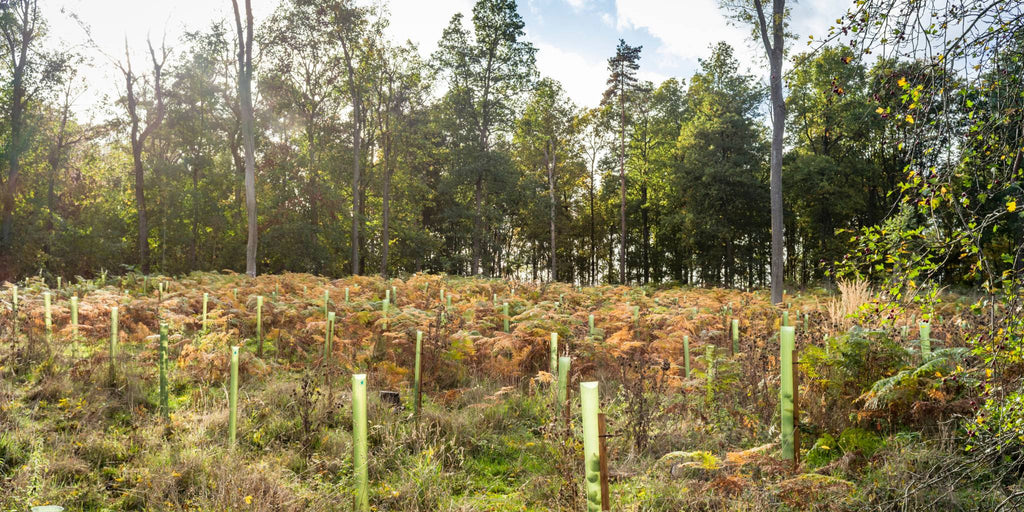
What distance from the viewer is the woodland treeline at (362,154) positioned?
22.3 meters

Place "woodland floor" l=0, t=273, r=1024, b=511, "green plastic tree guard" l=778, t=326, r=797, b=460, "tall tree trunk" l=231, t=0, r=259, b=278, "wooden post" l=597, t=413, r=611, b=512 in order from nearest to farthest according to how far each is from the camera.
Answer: "wooden post" l=597, t=413, r=611, b=512, "woodland floor" l=0, t=273, r=1024, b=511, "green plastic tree guard" l=778, t=326, r=797, b=460, "tall tree trunk" l=231, t=0, r=259, b=278

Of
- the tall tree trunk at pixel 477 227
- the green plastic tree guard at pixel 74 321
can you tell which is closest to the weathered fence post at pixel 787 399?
the green plastic tree guard at pixel 74 321

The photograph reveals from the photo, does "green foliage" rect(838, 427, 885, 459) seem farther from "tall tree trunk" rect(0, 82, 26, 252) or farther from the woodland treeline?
"tall tree trunk" rect(0, 82, 26, 252)

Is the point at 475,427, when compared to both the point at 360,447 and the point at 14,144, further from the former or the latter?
the point at 14,144

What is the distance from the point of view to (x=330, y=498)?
10.8ft

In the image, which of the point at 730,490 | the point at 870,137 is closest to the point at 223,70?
the point at 730,490

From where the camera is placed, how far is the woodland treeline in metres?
22.3

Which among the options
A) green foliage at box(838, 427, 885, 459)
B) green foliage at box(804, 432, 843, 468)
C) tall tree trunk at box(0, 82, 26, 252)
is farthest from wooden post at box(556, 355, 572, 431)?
tall tree trunk at box(0, 82, 26, 252)

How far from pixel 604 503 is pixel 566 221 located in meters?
37.0

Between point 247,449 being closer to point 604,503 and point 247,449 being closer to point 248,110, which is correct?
point 604,503

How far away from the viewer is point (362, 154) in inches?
1126

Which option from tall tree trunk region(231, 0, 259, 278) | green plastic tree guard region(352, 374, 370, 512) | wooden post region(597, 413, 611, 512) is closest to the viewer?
wooden post region(597, 413, 611, 512)

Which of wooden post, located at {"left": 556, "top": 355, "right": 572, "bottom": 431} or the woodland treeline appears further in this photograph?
the woodland treeline

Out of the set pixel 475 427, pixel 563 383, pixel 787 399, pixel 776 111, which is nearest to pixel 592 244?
pixel 776 111
